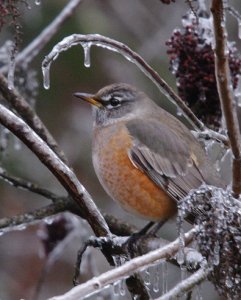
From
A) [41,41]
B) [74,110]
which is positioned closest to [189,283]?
[41,41]

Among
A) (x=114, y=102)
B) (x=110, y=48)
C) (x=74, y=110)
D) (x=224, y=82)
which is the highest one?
(x=110, y=48)

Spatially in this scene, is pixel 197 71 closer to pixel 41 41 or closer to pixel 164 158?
pixel 164 158

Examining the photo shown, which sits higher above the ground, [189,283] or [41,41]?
[41,41]

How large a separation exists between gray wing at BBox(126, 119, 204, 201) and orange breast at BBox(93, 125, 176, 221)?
4 cm

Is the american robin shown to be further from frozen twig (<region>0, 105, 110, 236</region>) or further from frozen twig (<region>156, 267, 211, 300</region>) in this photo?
frozen twig (<region>156, 267, 211, 300</region>)

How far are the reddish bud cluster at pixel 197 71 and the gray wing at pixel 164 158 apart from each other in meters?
0.40

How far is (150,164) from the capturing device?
14.1 feet

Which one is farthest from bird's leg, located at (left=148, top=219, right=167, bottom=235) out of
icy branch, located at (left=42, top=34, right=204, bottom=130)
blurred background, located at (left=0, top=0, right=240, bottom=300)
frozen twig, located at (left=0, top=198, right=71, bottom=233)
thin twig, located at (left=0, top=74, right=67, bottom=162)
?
blurred background, located at (left=0, top=0, right=240, bottom=300)

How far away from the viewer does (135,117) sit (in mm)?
4691

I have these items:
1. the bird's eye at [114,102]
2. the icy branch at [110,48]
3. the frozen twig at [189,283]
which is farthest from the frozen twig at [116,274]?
the bird's eye at [114,102]

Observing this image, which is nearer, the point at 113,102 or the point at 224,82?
the point at 224,82

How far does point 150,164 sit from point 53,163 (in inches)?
47.0

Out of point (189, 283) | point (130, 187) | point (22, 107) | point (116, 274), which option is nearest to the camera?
point (116, 274)

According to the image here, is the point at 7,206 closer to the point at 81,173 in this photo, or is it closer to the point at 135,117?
the point at 81,173
